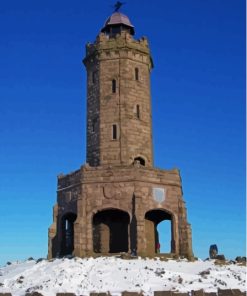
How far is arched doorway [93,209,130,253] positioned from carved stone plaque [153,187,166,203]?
9.03 ft

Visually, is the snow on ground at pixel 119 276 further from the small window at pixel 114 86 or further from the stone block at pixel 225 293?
the small window at pixel 114 86

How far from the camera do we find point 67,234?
40.1m

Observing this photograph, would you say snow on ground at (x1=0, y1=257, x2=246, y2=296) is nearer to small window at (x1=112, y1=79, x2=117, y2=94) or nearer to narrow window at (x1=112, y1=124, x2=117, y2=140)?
narrow window at (x1=112, y1=124, x2=117, y2=140)

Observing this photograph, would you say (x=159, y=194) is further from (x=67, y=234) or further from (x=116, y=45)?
(x=116, y=45)

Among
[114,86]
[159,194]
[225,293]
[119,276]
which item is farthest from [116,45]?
[225,293]

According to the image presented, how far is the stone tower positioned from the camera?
36.1m

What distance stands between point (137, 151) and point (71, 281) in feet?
44.3

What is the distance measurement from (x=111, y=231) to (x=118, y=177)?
4.85 m

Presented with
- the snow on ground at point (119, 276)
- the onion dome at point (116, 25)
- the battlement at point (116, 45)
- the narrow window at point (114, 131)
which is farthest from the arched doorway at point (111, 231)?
the onion dome at point (116, 25)

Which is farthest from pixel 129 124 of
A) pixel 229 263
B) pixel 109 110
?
pixel 229 263

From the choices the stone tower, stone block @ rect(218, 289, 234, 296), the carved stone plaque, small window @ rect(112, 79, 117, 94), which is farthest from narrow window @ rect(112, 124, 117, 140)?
stone block @ rect(218, 289, 234, 296)

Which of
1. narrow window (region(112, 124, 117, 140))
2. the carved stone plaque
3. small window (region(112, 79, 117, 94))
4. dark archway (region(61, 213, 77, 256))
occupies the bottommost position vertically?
dark archway (region(61, 213, 77, 256))

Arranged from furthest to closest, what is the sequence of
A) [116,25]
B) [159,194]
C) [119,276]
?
[116,25] → [159,194] → [119,276]

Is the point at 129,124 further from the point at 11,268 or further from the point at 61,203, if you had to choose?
the point at 11,268
